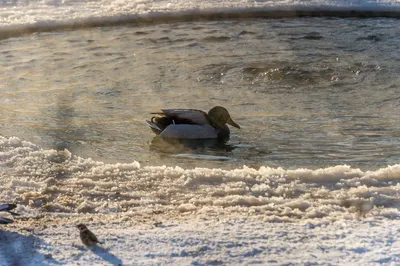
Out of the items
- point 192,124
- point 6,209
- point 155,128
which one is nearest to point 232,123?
point 192,124

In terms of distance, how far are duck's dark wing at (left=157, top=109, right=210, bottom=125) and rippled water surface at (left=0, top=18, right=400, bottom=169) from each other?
13.7 inches

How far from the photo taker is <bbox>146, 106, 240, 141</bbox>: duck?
8.09 m

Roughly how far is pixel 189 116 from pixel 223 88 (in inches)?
55.9

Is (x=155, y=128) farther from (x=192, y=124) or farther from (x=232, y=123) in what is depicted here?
(x=232, y=123)

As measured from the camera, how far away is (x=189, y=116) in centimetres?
836

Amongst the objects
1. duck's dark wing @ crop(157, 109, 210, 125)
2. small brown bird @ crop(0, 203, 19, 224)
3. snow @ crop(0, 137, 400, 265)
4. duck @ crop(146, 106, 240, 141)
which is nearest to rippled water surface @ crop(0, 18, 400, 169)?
duck @ crop(146, 106, 240, 141)

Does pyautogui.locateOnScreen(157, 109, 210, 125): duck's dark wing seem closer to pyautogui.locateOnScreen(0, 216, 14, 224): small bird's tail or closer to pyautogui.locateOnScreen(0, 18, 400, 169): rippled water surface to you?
pyautogui.locateOnScreen(0, 18, 400, 169): rippled water surface

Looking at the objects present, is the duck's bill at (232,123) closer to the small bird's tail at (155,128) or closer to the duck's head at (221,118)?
the duck's head at (221,118)

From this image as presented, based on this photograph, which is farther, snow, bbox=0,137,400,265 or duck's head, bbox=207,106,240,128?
duck's head, bbox=207,106,240,128

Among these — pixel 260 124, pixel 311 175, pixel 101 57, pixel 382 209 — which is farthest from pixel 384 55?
pixel 382 209

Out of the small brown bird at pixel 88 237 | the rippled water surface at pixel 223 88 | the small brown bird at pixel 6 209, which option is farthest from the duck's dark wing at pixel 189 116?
the small brown bird at pixel 88 237

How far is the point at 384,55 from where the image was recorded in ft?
34.5

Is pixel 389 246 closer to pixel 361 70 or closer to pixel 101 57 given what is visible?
pixel 361 70

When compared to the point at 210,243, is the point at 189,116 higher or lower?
lower
